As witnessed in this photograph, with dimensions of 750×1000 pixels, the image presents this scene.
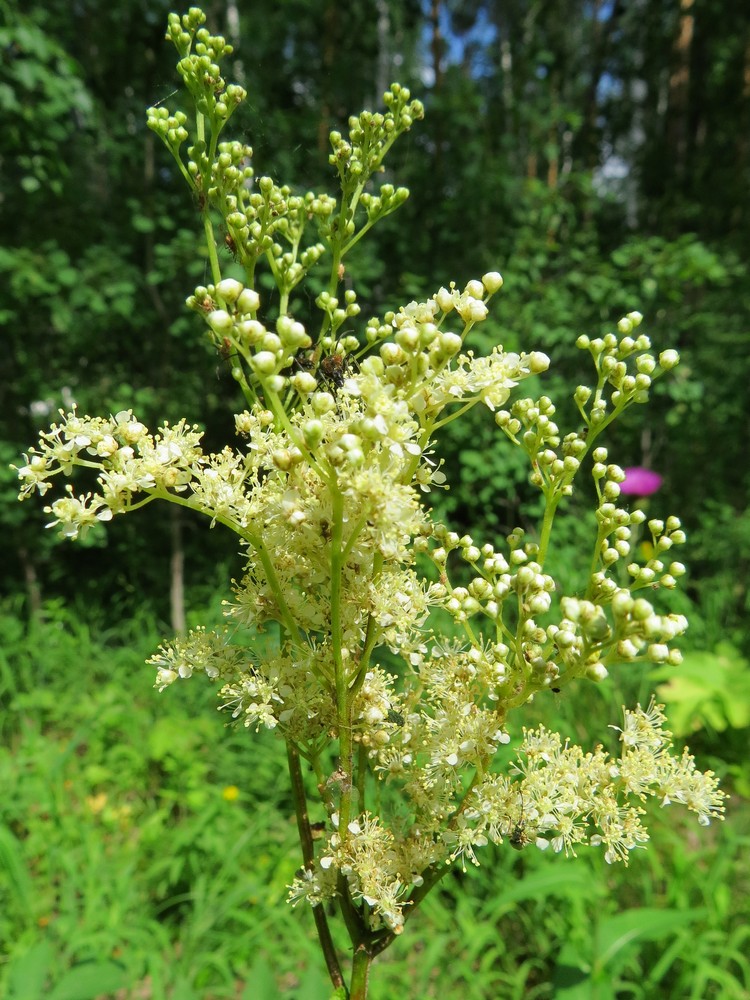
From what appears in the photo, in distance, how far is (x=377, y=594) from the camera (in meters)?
0.71

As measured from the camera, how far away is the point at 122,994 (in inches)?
102

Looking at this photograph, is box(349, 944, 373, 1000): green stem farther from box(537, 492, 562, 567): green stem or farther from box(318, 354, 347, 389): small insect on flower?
box(318, 354, 347, 389): small insect on flower

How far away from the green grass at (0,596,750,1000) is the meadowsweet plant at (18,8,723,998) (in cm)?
125

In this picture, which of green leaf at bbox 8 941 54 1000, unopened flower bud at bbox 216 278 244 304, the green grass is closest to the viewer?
unopened flower bud at bbox 216 278 244 304

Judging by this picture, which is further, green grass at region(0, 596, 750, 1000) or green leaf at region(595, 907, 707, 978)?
Answer: green grass at region(0, 596, 750, 1000)

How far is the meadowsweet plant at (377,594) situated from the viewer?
0.64 m

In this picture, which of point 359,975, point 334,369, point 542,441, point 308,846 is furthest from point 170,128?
point 359,975

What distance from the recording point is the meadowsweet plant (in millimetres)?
641

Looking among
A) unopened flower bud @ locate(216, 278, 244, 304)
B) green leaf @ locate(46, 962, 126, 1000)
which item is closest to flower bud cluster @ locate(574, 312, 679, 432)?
unopened flower bud @ locate(216, 278, 244, 304)

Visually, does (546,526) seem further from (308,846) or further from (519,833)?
(308,846)

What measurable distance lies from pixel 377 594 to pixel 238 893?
2459 millimetres

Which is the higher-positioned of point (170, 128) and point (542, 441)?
point (170, 128)

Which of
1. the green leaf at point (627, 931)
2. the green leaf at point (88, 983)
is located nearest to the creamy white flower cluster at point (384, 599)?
the green leaf at point (88, 983)

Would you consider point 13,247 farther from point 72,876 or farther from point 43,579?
point 72,876
